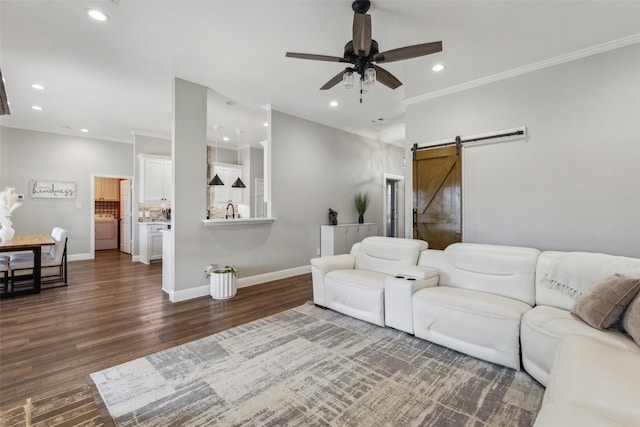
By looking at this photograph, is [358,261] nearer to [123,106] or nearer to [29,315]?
[29,315]

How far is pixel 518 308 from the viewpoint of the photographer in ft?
7.58

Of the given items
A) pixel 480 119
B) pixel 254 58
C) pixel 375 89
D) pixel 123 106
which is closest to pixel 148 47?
pixel 254 58

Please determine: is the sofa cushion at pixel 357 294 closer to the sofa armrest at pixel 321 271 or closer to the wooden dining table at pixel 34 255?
the sofa armrest at pixel 321 271

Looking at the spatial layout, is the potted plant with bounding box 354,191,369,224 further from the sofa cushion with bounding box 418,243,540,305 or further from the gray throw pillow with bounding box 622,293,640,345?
the gray throw pillow with bounding box 622,293,640,345

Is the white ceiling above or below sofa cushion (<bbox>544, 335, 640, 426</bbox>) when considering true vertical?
above

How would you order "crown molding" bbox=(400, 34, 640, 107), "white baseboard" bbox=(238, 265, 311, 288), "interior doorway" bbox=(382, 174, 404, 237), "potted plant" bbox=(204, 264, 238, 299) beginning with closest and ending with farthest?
"crown molding" bbox=(400, 34, 640, 107)
"potted plant" bbox=(204, 264, 238, 299)
"white baseboard" bbox=(238, 265, 311, 288)
"interior doorway" bbox=(382, 174, 404, 237)

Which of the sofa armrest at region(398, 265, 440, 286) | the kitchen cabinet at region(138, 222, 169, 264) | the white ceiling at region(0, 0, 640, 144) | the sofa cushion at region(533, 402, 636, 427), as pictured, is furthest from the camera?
the kitchen cabinet at region(138, 222, 169, 264)

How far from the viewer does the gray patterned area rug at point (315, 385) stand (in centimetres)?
173

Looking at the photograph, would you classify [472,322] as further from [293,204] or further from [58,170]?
[58,170]

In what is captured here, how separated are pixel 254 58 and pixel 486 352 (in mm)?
3748

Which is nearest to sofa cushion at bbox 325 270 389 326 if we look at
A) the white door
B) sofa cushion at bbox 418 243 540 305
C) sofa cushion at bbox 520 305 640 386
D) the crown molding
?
sofa cushion at bbox 418 243 540 305

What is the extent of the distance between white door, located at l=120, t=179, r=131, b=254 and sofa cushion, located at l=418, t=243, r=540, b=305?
7.59 metres

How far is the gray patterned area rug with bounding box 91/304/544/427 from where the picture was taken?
1.73m

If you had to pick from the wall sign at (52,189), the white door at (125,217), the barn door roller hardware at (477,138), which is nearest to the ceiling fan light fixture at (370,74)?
the barn door roller hardware at (477,138)
